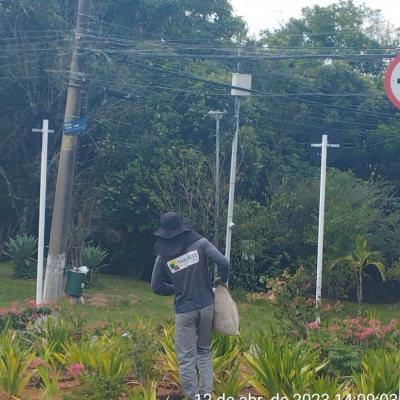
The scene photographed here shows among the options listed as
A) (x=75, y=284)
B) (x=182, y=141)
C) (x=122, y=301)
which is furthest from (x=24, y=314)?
(x=182, y=141)

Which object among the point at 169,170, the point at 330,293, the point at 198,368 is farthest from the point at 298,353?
the point at 169,170

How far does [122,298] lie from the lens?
56.2ft

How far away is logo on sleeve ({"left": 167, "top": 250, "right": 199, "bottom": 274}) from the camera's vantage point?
6.07 meters

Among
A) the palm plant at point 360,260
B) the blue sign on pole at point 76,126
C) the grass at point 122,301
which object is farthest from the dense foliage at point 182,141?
the blue sign on pole at point 76,126

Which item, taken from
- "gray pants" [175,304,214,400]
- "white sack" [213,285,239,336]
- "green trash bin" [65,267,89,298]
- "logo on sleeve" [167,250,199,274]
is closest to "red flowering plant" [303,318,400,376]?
"white sack" [213,285,239,336]

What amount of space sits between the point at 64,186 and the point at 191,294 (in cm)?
670

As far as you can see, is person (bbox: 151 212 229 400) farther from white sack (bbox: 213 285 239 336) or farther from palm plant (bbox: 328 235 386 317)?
palm plant (bbox: 328 235 386 317)

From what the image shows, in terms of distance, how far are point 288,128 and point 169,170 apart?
6345mm

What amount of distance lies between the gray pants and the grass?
A: 7.27 meters

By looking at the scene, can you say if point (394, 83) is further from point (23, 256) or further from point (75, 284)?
point (23, 256)

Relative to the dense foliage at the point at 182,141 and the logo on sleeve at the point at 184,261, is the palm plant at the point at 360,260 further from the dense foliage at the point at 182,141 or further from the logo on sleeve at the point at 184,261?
the logo on sleeve at the point at 184,261

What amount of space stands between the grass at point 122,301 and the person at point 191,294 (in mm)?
7303

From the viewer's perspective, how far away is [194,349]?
601 centimetres

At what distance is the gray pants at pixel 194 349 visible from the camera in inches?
233
